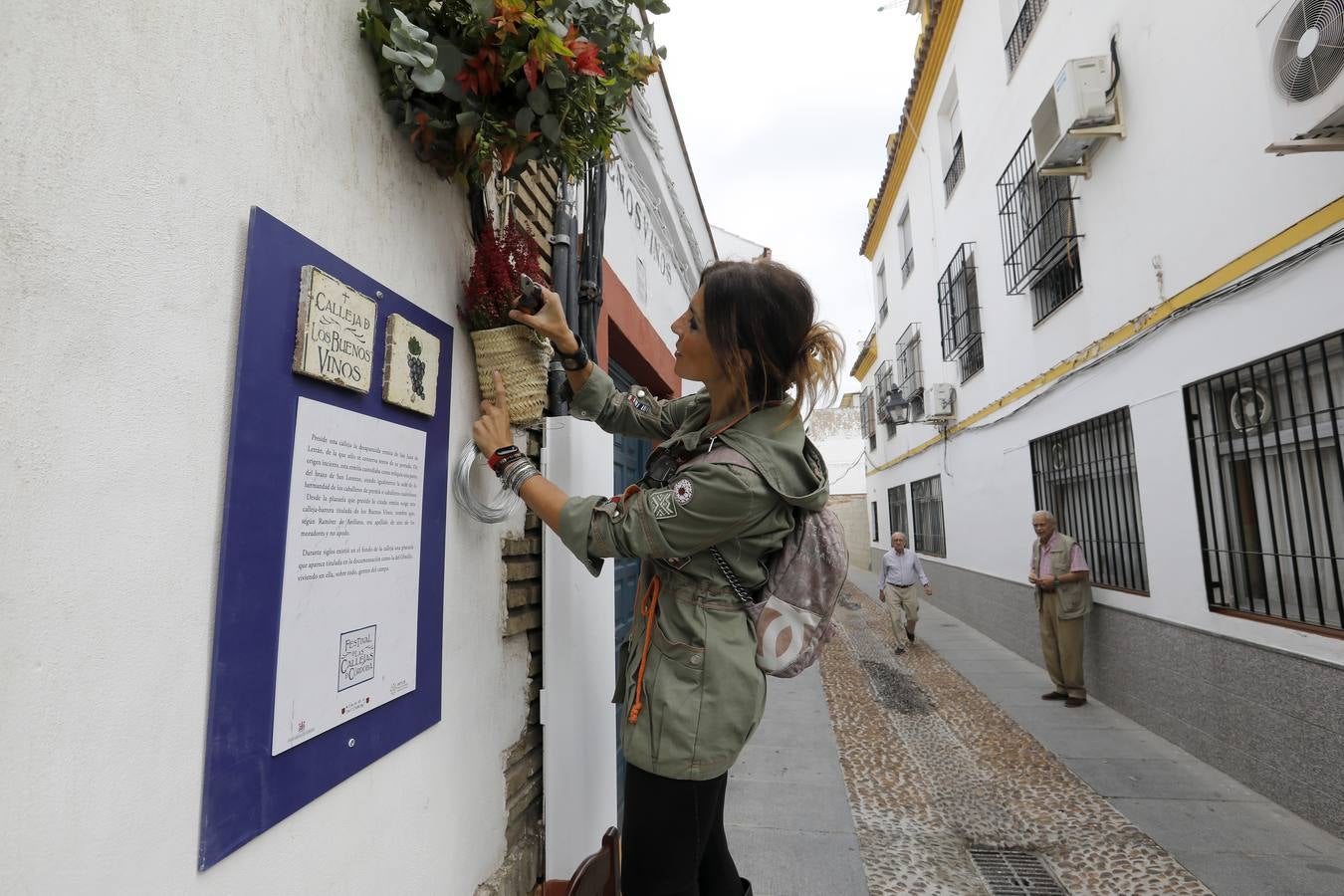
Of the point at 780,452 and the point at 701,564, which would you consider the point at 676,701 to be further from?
the point at 780,452

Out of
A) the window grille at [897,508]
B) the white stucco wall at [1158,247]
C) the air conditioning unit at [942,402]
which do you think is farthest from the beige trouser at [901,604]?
the window grille at [897,508]

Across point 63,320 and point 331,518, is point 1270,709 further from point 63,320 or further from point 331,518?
point 63,320

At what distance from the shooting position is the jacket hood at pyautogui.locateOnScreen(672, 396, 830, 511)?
4.99 feet

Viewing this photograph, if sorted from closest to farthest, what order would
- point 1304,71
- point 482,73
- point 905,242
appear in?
point 482,73 → point 1304,71 → point 905,242

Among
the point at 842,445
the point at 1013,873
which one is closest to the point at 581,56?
the point at 1013,873

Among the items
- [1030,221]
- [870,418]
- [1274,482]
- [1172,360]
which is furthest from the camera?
[870,418]

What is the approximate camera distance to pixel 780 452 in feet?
5.12

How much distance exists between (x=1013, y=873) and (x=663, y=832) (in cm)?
253

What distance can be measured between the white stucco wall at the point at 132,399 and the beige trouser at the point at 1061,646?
6.30 meters

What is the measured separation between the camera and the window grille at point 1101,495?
17.9ft

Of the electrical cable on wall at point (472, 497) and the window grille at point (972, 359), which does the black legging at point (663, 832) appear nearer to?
the electrical cable on wall at point (472, 497)

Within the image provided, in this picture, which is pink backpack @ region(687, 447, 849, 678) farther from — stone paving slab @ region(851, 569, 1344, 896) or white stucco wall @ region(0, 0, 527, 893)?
stone paving slab @ region(851, 569, 1344, 896)

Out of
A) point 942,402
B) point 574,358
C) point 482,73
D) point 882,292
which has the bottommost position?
point 574,358

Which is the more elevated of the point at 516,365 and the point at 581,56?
the point at 581,56
